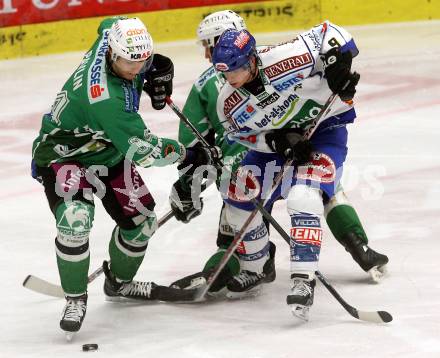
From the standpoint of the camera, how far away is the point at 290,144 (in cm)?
465

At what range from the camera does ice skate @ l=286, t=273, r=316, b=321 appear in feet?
14.7

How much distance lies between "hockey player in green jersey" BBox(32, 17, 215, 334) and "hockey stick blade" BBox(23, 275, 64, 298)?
1.06 feet

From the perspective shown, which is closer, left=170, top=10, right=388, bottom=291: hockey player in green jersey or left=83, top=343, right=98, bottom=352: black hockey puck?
left=83, top=343, right=98, bottom=352: black hockey puck

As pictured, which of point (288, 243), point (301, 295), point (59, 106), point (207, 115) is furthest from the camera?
point (207, 115)

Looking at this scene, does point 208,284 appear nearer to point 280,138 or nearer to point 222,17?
point 280,138

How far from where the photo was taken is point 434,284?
4.91 metres

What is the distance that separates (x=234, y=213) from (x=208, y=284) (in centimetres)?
31

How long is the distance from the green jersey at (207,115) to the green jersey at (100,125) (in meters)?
0.37

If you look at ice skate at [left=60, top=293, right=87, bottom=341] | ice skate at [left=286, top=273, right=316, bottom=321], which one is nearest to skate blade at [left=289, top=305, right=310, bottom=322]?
ice skate at [left=286, top=273, right=316, bottom=321]

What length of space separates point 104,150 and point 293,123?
758 millimetres

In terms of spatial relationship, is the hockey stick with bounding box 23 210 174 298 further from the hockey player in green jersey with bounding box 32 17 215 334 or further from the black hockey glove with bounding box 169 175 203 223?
the hockey player in green jersey with bounding box 32 17 215 334

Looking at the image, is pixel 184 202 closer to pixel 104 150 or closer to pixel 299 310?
pixel 104 150

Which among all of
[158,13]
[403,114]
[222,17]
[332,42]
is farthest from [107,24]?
[158,13]

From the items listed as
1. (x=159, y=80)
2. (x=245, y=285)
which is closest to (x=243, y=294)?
(x=245, y=285)
